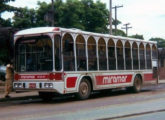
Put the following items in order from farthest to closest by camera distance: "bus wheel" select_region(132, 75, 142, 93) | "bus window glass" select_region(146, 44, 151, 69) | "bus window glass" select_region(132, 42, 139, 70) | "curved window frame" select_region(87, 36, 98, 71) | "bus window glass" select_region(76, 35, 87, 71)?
"bus window glass" select_region(146, 44, 151, 69) < "bus wheel" select_region(132, 75, 142, 93) < "bus window glass" select_region(132, 42, 139, 70) < "curved window frame" select_region(87, 36, 98, 71) < "bus window glass" select_region(76, 35, 87, 71)

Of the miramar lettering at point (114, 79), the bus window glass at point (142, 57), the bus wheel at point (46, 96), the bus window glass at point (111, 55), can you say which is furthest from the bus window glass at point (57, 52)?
the bus window glass at point (142, 57)

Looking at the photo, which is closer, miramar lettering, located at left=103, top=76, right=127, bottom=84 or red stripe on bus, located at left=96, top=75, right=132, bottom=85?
Result: red stripe on bus, located at left=96, top=75, right=132, bottom=85

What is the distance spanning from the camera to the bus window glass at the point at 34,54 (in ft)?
56.7

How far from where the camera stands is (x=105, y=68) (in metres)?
20.4

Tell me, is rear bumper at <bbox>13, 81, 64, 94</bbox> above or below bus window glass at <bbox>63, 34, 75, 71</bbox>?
below

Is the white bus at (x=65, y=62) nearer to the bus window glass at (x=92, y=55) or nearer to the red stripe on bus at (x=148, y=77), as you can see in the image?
the bus window glass at (x=92, y=55)

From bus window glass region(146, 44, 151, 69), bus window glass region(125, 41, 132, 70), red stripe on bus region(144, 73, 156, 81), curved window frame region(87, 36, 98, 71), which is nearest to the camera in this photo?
curved window frame region(87, 36, 98, 71)

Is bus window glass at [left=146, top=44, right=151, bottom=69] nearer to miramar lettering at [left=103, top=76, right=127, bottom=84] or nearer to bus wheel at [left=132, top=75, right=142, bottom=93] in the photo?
bus wheel at [left=132, top=75, right=142, bottom=93]

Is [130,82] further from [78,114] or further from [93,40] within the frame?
[78,114]

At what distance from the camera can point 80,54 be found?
18.4m

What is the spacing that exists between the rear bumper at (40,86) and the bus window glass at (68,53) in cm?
85

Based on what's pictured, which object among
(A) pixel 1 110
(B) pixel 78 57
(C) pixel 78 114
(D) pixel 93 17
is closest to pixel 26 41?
(B) pixel 78 57

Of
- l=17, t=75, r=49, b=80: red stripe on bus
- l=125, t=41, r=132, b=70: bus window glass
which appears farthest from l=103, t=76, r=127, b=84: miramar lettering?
l=17, t=75, r=49, b=80: red stripe on bus

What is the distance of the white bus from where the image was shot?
17.1 metres
